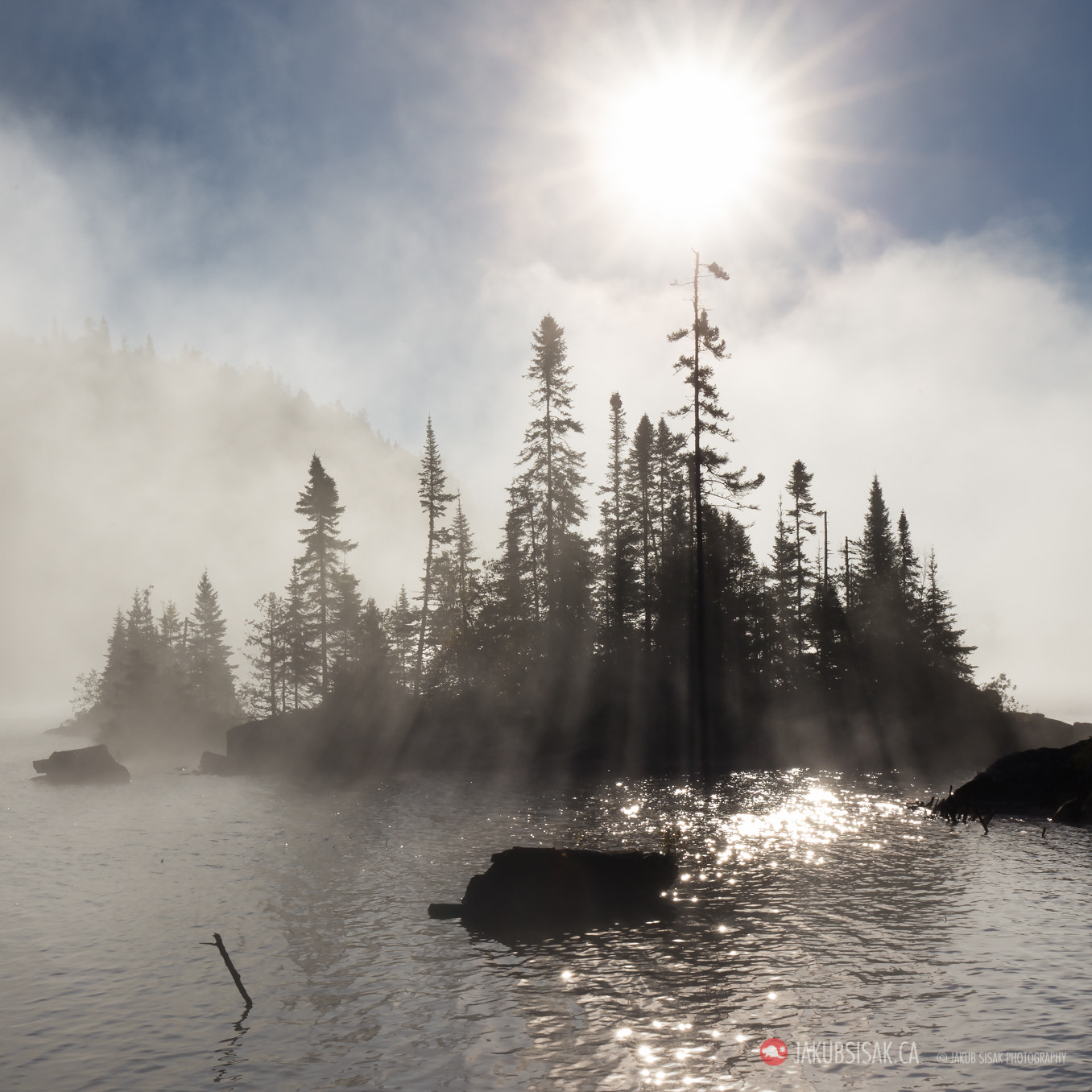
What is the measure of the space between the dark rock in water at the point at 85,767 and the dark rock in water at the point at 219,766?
5.37 m

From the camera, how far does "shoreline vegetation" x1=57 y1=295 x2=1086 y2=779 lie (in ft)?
167

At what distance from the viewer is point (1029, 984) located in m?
11.1

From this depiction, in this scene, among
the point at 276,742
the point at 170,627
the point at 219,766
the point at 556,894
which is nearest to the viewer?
the point at 556,894

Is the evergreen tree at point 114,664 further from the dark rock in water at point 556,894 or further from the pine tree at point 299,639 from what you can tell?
the dark rock in water at point 556,894

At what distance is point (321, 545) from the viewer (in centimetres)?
6819

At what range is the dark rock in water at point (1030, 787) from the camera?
1053 inches

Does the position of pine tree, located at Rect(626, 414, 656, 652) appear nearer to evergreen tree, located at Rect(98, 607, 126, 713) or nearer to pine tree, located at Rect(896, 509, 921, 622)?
pine tree, located at Rect(896, 509, 921, 622)

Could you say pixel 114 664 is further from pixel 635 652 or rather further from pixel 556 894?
pixel 556 894

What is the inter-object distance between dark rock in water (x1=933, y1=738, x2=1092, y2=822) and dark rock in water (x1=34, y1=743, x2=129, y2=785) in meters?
48.7

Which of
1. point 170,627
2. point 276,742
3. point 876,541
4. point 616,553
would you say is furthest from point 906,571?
point 170,627

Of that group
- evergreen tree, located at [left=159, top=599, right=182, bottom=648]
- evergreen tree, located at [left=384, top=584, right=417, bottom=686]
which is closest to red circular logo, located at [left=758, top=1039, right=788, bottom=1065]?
evergreen tree, located at [left=384, top=584, right=417, bottom=686]

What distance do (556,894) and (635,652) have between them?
41.2 metres

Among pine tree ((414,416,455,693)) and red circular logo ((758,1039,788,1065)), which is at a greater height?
pine tree ((414,416,455,693))

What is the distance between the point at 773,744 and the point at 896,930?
3809cm
